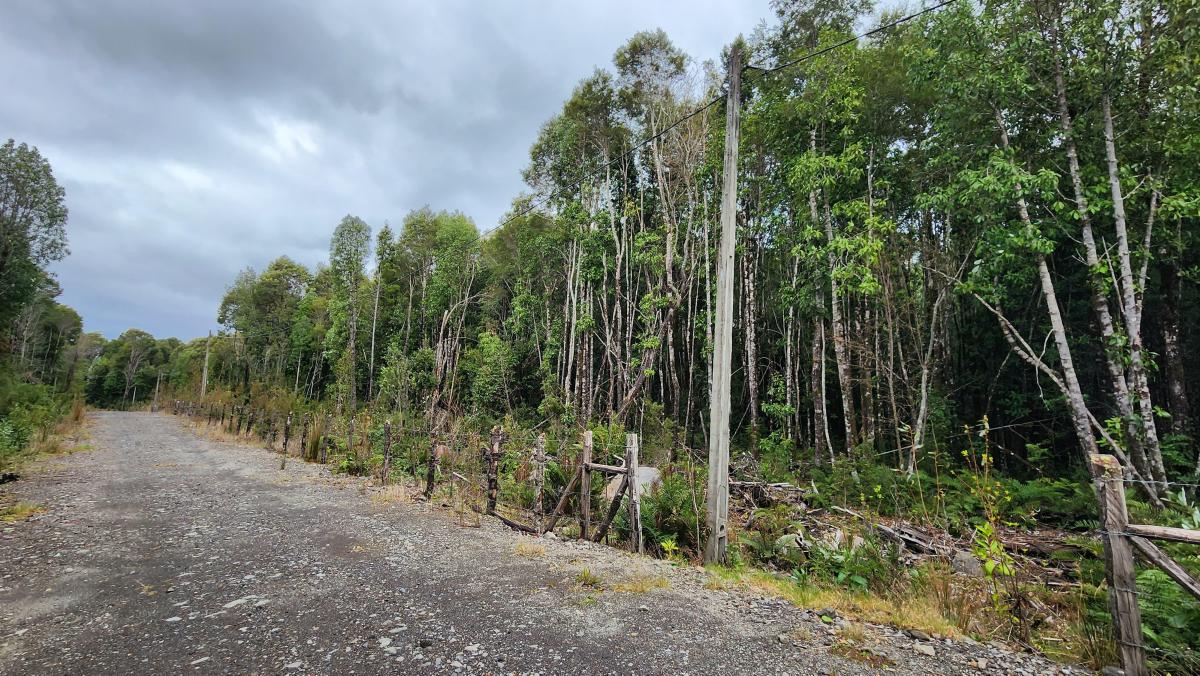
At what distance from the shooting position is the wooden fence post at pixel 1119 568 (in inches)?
104

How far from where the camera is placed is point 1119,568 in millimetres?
2729

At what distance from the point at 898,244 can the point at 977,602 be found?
9.37m

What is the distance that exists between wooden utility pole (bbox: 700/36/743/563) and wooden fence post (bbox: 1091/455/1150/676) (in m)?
2.67

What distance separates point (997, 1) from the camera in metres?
7.32

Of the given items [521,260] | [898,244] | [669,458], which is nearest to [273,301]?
[521,260]

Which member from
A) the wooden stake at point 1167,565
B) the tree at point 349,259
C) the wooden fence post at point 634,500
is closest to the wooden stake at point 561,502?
the wooden fence post at point 634,500

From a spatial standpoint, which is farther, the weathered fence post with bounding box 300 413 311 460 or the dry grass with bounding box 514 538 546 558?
the weathered fence post with bounding box 300 413 311 460

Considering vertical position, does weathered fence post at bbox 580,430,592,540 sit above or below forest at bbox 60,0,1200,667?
below

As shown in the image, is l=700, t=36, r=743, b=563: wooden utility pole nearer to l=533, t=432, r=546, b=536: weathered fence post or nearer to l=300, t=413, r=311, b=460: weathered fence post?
l=533, t=432, r=546, b=536: weathered fence post

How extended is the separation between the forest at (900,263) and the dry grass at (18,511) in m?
6.11

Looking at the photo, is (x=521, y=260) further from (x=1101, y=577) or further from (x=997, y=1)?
(x=1101, y=577)

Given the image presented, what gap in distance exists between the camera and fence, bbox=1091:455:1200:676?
2580 millimetres

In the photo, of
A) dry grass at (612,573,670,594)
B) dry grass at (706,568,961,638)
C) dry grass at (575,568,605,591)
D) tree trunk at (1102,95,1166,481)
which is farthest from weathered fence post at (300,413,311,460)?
tree trunk at (1102,95,1166,481)

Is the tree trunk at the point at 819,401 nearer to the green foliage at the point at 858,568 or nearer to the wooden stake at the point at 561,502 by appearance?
the green foliage at the point at 858,568
